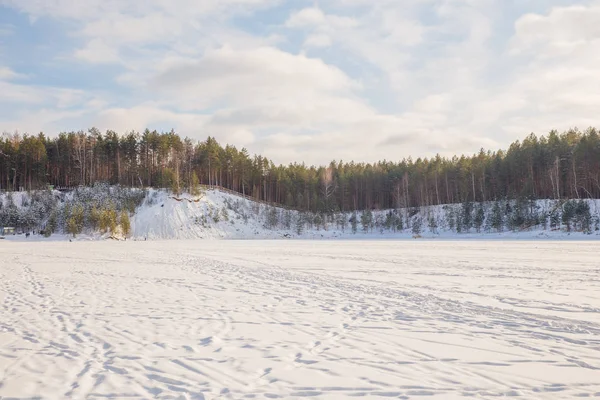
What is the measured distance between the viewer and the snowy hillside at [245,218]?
200 feet

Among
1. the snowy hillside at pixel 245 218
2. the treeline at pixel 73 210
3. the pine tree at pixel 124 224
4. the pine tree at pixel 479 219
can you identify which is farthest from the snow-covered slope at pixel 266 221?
the treeline at pixel 73 210

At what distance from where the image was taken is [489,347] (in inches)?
249

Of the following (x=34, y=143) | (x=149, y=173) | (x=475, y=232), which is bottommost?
(x=475, y=232)

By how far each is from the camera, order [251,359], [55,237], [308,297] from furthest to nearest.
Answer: [55,237]
[308,297]
[251,359]

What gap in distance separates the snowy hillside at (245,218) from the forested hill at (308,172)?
4.96 m

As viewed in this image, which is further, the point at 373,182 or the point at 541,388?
the point at 373,182

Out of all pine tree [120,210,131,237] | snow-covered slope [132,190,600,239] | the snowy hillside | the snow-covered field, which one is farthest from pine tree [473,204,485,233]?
pine tree [120,210,131,237]

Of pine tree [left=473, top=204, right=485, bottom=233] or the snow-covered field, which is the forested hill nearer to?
pine tree [left=473, top=204, right=485, bottom=233]

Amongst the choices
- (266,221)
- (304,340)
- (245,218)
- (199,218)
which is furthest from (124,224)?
(304,340)

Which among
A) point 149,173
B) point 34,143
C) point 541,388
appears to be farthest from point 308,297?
point 34,143

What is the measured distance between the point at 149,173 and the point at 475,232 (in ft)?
244

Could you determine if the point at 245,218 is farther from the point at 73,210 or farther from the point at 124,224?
the point at 73,210

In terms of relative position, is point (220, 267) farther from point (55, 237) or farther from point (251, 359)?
point (55, 237)

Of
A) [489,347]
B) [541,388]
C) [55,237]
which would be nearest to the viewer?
[541,388]
